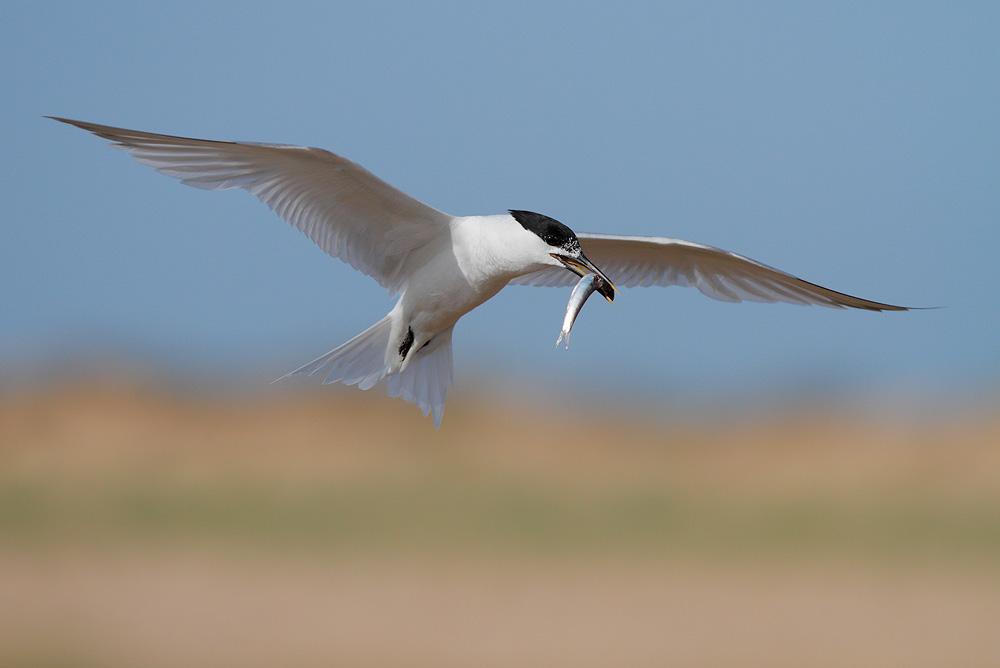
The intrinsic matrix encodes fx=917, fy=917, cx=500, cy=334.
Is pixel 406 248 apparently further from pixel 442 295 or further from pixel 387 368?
pixel 387 368

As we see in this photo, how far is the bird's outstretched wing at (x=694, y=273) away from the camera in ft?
13.9

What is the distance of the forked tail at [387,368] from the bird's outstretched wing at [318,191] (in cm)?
26

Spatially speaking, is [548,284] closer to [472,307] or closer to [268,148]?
[472,307]

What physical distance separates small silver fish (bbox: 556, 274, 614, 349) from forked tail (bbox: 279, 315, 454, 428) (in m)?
1.01

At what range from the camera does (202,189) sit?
343cm

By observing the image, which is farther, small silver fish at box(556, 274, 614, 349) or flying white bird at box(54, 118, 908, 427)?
flying white bird at box(54, 118, 908, 427)

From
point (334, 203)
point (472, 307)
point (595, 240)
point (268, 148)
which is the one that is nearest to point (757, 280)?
point (595, 240)

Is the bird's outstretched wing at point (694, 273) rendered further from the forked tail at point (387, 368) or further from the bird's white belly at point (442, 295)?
the forked tail at point (387, 368)

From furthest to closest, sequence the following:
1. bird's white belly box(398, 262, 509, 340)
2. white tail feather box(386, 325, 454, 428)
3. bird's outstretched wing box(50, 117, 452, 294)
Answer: white tail feather box(386, 325, 454, 428) < bird's white belly box(398, 262, 509, 340) < bird's outstretched wing box(50, 117, 452, 294)

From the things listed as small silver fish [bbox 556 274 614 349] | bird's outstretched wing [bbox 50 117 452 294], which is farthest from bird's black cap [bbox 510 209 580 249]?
bird's outstretched wing [bbox 50 117 452 294]

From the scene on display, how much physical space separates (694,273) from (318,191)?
203 cm

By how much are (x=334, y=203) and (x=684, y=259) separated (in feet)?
5.99

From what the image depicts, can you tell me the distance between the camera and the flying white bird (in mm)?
3420

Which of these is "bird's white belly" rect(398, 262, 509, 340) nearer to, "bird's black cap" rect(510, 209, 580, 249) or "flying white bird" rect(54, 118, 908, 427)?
"flying white bird" rect(54, 118, 908, 427)
